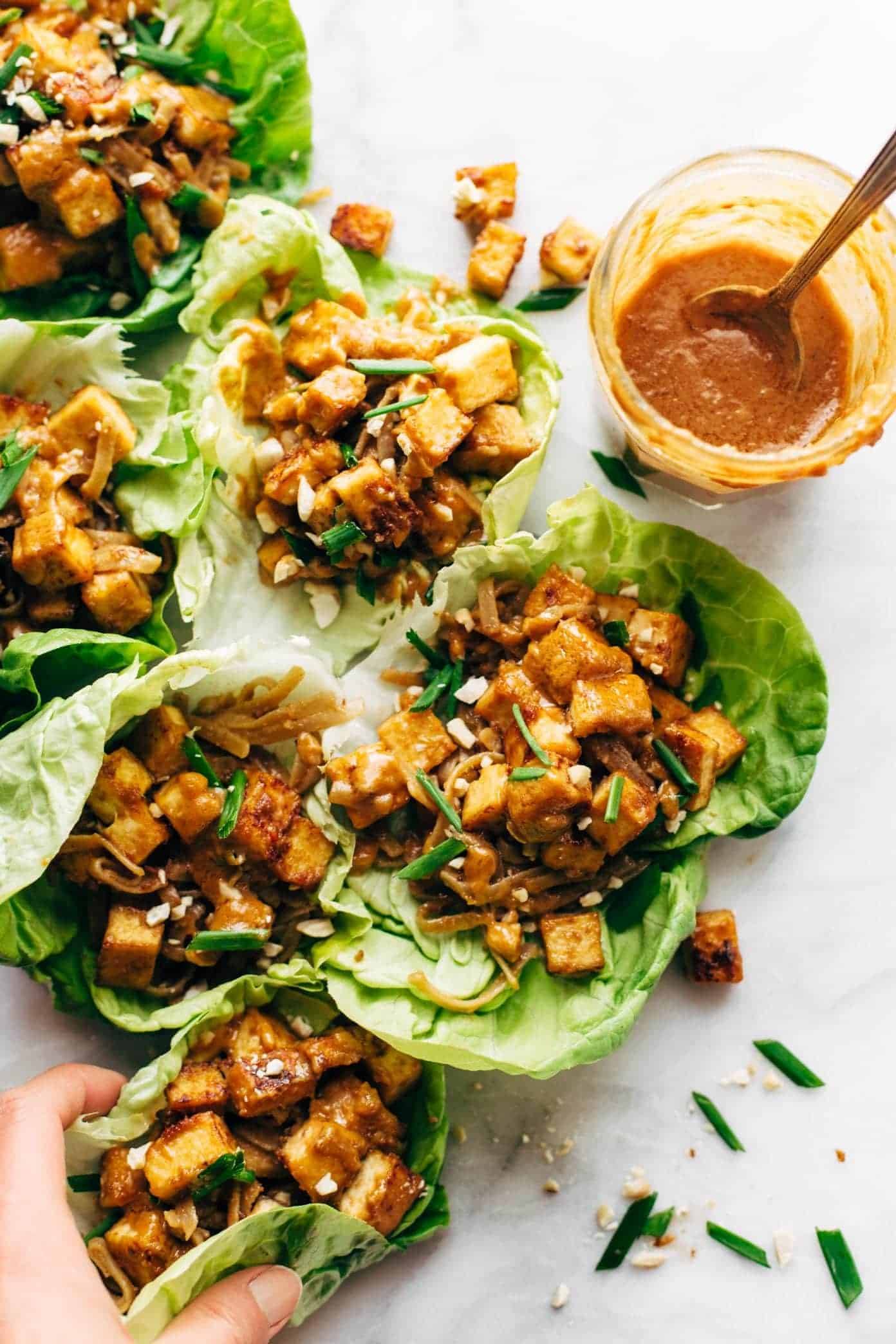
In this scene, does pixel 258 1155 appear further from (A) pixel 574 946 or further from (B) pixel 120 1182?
(A) pixel 574 946

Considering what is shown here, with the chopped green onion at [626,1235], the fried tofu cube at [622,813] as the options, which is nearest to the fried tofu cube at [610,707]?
the fried tofu cube at [622,813]

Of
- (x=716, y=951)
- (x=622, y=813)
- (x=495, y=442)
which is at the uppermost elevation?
(x=495, y=442)

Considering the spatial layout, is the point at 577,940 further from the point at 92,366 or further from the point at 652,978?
the point at 92,366

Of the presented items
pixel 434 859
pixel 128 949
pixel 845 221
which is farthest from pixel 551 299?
pixel 128 949

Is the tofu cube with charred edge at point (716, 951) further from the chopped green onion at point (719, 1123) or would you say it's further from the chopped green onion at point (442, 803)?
the chopped green onion at point (442, 803)

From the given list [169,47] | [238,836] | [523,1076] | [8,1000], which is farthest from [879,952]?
[169,47]

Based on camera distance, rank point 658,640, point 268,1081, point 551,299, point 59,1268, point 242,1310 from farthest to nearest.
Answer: point 551,299
point 658,640
point 268,1081
point 242,1310
point 59,1268

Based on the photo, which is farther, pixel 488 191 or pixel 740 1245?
pixel 488 191
